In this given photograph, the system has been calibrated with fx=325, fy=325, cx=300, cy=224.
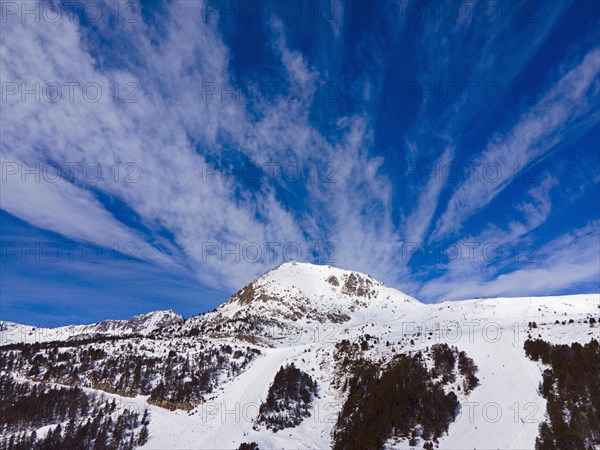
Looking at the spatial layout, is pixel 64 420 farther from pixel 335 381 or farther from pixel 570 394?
pixel 570 394

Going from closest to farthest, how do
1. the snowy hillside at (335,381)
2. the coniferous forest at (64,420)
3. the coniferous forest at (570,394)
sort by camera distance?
the coniferous forest at (570,394), the snowy hillside at (335,381), the coniferous forest at (64,420)

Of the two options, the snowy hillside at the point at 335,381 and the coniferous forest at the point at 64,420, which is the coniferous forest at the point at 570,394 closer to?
the snowy hillside at the point at 335,381

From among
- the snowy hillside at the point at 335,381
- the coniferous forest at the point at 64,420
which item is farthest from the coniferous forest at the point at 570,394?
the coniferous forest at the point at 64,420

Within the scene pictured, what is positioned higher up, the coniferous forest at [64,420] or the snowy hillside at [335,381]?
the snowy hillside at [335,381]

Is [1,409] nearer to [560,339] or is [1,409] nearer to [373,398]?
[373,398]

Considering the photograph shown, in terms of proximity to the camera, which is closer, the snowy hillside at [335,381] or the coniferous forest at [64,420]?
the snowy hillside at [335,381]

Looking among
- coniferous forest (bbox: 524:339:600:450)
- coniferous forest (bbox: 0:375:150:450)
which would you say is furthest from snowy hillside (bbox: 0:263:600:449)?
coniferous forest (bbox: 0:375:150:450)

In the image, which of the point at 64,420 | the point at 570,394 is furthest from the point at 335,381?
the point at 64,420

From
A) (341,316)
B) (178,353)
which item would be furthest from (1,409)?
(341,316)

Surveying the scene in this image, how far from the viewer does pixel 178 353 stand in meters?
102

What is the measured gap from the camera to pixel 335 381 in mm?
71062

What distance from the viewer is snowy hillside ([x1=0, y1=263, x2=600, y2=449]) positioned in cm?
4506

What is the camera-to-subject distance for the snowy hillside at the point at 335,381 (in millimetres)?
45062

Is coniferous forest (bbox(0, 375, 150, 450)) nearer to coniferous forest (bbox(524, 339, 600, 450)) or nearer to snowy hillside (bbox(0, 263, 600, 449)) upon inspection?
snowy hillside (bbox(0, 263, 600, 449))
